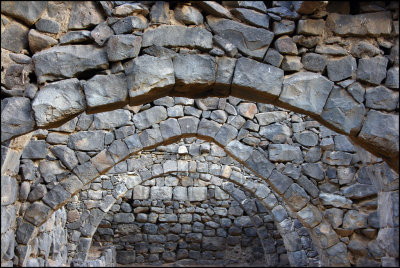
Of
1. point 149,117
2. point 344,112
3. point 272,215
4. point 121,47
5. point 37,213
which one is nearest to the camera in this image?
point 121,47

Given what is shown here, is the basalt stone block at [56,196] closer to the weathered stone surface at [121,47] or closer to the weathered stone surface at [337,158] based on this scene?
the weathered stone surface at [121,47]

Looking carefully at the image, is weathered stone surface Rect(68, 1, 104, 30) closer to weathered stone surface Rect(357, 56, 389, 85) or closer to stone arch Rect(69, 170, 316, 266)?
weathered stone surface Rect(357, 56, 389, 85)

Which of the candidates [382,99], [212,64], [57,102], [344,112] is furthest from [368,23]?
[57,102]

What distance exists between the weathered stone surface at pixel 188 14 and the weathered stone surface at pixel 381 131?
1504mm

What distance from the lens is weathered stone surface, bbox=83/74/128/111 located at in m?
3.23

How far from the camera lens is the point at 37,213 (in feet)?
18.8

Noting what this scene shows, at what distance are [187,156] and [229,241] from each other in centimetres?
405

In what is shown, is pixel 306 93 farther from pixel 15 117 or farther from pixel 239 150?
pixel 239 150

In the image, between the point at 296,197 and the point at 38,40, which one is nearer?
the point at 38,40

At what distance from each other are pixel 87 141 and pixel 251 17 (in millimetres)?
3539

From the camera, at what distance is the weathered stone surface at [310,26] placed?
343 cm

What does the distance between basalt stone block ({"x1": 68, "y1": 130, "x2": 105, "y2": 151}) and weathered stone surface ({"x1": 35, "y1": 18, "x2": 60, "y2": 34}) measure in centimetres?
305

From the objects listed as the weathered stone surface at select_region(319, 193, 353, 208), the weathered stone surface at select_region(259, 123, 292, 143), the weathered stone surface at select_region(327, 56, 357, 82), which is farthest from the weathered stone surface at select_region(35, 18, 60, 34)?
the weathered stone surface at select_region(319, 193, 353, 208)

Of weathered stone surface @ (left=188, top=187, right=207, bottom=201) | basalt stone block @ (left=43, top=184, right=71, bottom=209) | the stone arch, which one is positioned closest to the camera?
basalt stone block @ (left=43, top=184, right=71, bottom=209)
